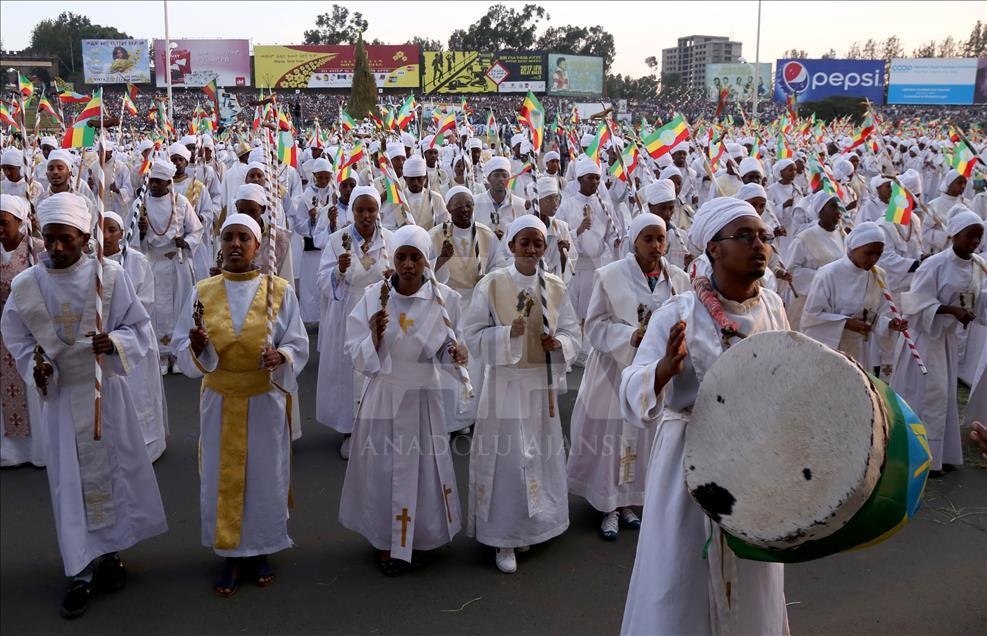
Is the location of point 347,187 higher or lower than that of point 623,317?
higher

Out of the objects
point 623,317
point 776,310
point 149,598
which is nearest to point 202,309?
point 149,598

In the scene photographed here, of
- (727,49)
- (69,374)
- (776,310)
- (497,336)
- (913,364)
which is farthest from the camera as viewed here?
(727,49)

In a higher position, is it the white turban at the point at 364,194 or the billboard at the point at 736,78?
the billboard at the point at 736,78

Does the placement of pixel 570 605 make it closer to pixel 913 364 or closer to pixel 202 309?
pixel 202 309

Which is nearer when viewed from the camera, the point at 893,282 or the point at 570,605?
the point at 570,605

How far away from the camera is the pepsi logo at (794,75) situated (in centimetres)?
3594

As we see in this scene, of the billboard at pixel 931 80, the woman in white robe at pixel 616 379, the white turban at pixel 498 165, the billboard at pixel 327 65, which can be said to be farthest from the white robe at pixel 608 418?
the billboard at pixel 931 80

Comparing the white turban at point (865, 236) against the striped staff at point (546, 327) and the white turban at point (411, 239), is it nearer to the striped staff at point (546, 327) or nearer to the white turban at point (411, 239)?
the striped staff at point (546, 327)

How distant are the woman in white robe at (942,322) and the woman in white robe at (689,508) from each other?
375 centimetres

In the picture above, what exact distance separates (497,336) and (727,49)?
101 m

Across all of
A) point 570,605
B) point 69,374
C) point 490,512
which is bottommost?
point 570,605

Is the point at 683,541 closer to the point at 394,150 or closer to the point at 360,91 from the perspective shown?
the point at 394,150

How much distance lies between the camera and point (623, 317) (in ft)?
15.6

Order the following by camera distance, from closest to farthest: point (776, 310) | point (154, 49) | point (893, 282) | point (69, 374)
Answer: point (776, 310), point (69, 374), point (893, 282), point (154, 49)
